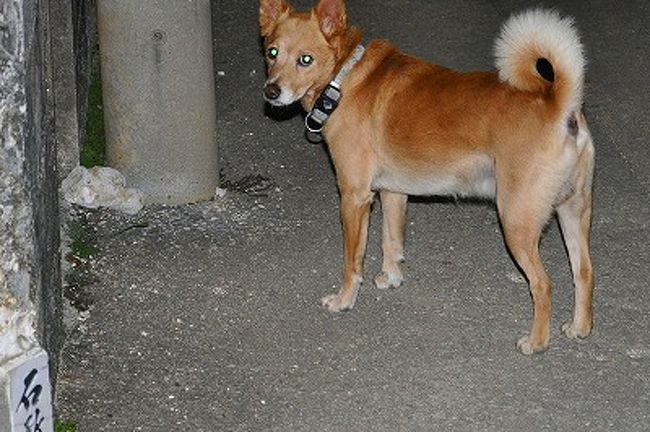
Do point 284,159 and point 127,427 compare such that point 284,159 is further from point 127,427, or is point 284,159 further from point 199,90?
point 127,427

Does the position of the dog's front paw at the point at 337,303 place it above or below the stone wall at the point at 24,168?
below

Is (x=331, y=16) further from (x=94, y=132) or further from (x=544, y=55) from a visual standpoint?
(x=94, y=132)

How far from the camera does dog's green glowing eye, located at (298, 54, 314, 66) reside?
19.1 ft

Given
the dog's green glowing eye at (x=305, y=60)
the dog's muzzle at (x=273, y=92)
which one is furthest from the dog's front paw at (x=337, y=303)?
the dog's green glowing eye at (x=305, y=60)

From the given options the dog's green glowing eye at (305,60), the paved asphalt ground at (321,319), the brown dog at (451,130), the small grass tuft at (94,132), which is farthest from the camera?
the small grass tuft at (94,132)

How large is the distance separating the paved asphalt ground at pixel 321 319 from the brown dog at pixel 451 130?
0.22 meters

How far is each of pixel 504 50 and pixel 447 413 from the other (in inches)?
60.2

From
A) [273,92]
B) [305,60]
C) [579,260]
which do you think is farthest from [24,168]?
[579,260]

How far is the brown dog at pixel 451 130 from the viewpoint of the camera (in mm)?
5281

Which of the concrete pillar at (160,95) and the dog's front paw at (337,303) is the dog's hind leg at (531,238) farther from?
the concrete pillar at (160,95)

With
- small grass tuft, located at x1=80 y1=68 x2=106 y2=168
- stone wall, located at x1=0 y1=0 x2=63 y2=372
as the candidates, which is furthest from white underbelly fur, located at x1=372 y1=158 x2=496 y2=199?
small grass tuft, located at x1=80 y1=68 x2=106 y2=168

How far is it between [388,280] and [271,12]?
1387 millimetres

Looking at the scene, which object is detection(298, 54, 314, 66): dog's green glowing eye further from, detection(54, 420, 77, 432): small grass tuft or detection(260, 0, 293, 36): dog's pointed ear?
detection(54, 420, 77, 432): small grass tuft

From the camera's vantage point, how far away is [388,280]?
20.1 feet
